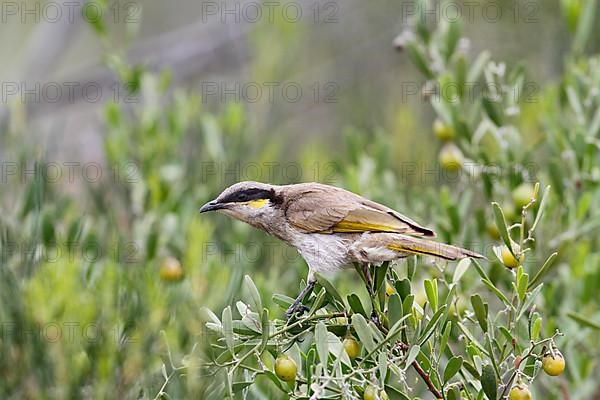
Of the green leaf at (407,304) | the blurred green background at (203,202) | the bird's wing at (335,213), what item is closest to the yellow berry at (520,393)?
the green leaf at (407,304)

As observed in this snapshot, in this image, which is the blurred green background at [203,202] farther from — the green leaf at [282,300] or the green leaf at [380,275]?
the green leaf at [380,275]

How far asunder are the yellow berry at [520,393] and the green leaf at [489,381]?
0.16ft

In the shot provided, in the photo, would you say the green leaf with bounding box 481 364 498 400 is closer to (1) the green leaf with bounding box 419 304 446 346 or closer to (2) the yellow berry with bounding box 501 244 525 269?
(1) the green leaf with bounding box 419 304 446 346

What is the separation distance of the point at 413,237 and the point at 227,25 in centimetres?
528

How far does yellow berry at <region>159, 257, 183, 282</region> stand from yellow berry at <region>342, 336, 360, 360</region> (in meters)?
1.46

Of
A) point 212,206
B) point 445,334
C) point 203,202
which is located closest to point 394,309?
point 445,334

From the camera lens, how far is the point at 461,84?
3.59 m

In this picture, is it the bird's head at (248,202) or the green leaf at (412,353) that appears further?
the bird's head at (248,202)

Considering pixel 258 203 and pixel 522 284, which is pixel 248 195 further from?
pixel 522 284

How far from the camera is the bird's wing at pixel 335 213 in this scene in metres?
2.78

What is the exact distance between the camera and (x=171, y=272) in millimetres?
3574

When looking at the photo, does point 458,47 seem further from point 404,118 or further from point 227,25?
point 227,25

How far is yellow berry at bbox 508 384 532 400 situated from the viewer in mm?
2066

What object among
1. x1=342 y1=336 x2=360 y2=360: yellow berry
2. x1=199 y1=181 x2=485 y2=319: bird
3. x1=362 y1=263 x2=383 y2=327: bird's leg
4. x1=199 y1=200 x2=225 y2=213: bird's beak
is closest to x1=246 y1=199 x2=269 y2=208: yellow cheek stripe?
x1=199 y1=181 x2=485 y2=319: bird
